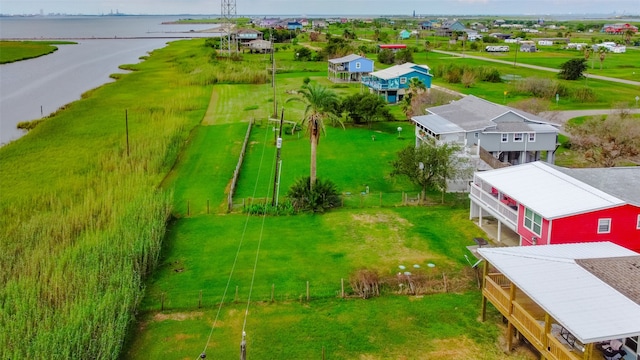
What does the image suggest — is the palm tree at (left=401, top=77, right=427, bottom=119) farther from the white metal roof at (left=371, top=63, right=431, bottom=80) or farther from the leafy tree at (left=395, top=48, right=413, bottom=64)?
the leafy tree at (left=395, top=48, right=413, bottom=64)

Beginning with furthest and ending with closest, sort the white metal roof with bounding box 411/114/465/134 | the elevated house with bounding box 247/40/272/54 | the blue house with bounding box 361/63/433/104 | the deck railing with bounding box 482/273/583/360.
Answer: the elevated house with bounding box 247/40/272/54, the blue house with bounding box 361/63/433/104, the white metal roof with bounding box 411/114/465/134, the deck railing with bounding box 482/273/583/360

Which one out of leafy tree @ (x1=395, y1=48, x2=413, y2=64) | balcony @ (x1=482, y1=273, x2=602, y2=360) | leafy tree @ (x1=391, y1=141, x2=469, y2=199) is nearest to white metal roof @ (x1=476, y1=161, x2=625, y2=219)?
leafy tree @ (x1=391, y1=141, x2=469, y2=199)

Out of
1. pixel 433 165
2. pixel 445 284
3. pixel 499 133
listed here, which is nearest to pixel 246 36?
pixel 499 133

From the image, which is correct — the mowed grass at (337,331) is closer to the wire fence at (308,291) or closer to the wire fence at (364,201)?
the wire fence at (308,291)

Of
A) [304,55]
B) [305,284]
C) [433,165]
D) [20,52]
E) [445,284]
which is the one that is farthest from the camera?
[20,52]

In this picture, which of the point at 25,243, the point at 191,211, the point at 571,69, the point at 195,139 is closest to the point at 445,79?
the point at 571,69

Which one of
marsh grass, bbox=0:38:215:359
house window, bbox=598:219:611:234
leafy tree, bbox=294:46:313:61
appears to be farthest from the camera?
leafy tree, bbox=294:46:313:61

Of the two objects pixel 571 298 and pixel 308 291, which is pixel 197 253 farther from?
pixel 571 298
